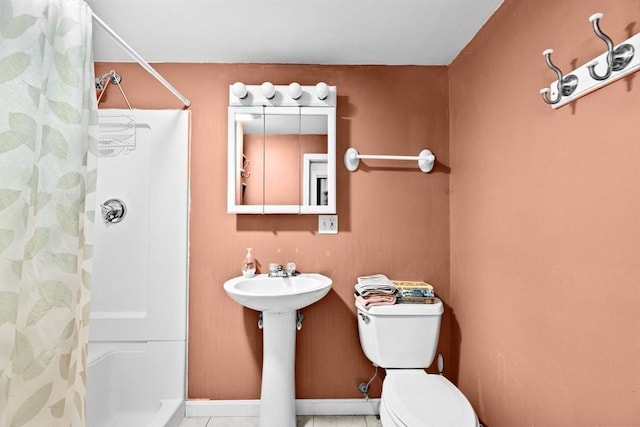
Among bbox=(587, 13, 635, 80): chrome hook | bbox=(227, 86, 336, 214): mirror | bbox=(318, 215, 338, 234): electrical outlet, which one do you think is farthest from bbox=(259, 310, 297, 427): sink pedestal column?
bbox=(587, 13, 635, 80): chrome hook

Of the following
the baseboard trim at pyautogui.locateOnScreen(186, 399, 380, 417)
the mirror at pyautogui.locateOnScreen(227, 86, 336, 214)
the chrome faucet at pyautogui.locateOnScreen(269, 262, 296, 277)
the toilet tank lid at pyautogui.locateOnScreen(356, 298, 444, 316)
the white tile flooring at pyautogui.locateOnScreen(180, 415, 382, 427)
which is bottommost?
the white tile flooring at pyautogui.locateOnScreen(180, 415, 382, 427)

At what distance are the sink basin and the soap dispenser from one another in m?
0.04

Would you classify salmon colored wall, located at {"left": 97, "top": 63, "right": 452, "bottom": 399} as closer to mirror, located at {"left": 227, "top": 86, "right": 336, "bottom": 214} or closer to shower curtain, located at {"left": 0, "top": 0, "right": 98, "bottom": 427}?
mirror, located at {"left": 227, "top": 86, "right": 336, "bottom": 214}

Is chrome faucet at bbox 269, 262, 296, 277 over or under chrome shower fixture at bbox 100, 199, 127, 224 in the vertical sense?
under

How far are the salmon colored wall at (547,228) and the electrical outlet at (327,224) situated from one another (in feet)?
2.48

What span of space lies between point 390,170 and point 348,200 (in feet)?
1.07

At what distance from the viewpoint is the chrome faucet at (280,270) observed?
1949 mm

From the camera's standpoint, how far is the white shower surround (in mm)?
1970

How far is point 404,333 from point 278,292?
2.32ft

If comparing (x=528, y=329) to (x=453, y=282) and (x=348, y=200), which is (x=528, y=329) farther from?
(x=348, y=200)

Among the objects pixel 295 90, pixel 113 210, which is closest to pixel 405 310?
pixel 295 90

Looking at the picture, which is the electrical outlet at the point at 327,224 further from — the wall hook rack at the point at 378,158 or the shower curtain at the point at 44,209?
the shower curtain at the point at 44,209

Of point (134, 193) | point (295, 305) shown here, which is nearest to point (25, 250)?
point (295, 305)

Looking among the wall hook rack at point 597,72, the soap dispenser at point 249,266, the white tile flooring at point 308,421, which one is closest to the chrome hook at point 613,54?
the wall hook rack at point 597,72
